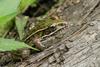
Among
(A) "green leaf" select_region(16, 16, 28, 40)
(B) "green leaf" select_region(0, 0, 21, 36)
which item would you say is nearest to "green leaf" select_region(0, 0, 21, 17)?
(B) "green leaf" select_region(0, 0, 21, 36)

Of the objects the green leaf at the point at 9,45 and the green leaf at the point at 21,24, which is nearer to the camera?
the green leaf at the point at 9,45

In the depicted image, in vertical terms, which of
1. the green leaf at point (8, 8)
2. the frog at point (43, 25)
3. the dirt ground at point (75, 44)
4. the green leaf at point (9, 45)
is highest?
the green leaf at point (8, 8)

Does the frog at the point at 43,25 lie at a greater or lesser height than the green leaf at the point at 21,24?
lesser

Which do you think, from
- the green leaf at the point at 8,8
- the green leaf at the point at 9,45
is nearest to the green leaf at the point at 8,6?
the green leaf at the point at 8,8

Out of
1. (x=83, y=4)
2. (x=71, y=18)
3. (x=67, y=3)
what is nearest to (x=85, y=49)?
(x=71, y=18)

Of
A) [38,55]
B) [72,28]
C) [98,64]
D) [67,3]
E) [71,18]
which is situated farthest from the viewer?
[67,3]

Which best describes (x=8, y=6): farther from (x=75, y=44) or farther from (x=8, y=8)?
(x=75, y=44)

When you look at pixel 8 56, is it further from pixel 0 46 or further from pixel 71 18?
pixel 71 18

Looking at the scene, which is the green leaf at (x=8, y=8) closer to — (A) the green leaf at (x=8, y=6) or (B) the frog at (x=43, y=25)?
(A) the green leaf at (x=8, y=6)

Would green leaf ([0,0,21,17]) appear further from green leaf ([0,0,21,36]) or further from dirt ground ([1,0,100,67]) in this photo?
dirt ground ([1,0,100,67])
